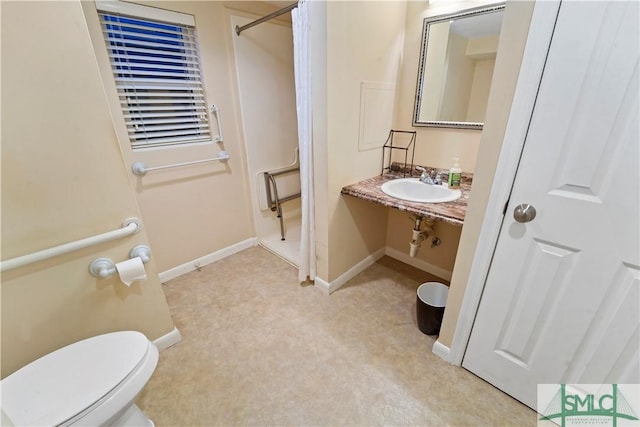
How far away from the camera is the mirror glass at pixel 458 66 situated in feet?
5.24

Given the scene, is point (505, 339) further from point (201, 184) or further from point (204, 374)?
point (201, 184)

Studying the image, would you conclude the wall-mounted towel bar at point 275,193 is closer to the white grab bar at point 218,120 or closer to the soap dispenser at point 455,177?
the white grab bar at point 218,120

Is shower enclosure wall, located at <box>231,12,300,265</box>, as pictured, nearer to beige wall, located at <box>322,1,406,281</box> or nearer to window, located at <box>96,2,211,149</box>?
window, located at <box>96,2,211,149</box>

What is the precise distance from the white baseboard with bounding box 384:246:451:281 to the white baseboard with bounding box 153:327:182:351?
1.79 m

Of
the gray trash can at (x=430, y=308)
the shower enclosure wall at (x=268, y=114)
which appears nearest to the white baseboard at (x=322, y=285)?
the shower enclosure wall at (x=268, y=114)

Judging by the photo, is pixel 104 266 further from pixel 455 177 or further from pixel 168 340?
pixel 455 177

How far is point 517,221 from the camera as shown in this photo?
1046 mm

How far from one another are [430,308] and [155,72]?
234 centimetres

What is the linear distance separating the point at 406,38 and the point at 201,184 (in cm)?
191

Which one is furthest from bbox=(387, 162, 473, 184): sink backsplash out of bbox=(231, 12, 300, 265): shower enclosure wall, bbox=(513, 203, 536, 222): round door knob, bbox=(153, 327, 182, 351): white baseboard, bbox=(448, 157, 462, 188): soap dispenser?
bbox=(153, 327, 182, 351): white baseboard

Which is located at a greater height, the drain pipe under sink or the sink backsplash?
the sink backsplash

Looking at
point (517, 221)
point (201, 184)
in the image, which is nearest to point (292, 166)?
point (201, 184)

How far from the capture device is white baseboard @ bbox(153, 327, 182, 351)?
62.5 inches

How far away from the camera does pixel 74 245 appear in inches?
45.5
